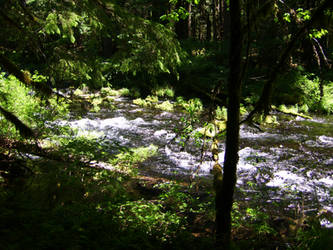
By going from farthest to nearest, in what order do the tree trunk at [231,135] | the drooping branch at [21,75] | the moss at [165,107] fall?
the moss at [165,107], the drooping branch at [21,75], the tree trunk at [231,135]

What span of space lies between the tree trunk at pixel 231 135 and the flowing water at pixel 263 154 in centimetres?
96

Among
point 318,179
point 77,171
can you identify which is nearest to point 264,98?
point 77,171

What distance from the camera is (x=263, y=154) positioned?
8070 mm

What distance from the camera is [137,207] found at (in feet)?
12.8

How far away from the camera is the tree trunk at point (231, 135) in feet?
8.36

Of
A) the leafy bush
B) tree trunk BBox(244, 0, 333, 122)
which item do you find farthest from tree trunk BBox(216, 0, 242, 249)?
the leafy bush

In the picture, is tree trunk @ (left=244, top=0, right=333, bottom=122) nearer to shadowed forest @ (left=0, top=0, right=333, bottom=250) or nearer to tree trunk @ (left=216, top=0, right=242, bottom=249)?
shadowed forest @ (left=0, top=0, right=333, bottom=250)

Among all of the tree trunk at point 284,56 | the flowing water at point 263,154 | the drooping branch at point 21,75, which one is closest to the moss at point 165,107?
the flowing water at point 263,154

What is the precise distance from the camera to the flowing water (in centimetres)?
597

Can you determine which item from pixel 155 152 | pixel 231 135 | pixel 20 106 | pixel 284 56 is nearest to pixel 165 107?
pixel 155 152

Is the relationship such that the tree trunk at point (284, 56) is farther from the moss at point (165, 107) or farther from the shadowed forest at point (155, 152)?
the moss at point (165, 107)

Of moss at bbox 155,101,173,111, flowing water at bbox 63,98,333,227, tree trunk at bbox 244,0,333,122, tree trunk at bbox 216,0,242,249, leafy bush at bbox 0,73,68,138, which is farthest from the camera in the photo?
moss at bbox 155,101,173,111

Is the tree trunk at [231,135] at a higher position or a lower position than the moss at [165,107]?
lower

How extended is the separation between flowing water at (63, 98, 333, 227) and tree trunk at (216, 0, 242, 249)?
957mm
